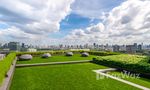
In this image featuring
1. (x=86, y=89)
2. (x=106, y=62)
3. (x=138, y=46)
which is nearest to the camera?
(x=86, y=89)

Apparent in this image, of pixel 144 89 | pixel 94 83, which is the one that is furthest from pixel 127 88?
pixel 94 83

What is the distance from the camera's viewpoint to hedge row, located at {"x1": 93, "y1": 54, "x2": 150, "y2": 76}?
13070 mm

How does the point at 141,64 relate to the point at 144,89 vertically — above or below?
above

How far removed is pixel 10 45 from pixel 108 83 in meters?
60.2

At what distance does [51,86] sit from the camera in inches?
382

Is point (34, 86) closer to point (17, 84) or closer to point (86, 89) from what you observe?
point (17, 84)

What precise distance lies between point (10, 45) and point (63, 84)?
2329 inches

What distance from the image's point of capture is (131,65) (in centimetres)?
1451

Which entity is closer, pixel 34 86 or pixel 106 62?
pixel 34 86

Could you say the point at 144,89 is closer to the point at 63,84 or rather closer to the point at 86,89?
the point at 86,89

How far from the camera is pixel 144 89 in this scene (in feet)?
30.4

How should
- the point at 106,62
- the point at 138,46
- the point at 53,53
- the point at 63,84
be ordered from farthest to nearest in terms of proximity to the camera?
the point at 138,46 < the point at 53,53 < the point at 106,62 < the point at 63,84

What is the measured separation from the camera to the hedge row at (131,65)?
13070 millimetres

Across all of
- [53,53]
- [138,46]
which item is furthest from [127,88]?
[138,46]
